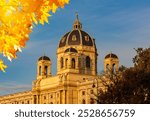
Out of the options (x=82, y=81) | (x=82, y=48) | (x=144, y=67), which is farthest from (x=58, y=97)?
(x=144, y=67)

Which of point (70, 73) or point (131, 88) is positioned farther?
point (70, 73)

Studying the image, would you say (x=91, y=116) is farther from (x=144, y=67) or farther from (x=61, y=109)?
(x=144, y=67)

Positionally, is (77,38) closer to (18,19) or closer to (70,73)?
(70,73)

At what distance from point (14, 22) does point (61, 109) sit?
343cm

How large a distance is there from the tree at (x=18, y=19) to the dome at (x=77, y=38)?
331 ft

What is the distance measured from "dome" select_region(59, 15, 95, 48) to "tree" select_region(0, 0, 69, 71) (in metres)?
101

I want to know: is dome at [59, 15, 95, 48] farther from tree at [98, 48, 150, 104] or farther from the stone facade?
tree at [98, 48, 150, 104]

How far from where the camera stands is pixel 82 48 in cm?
10900

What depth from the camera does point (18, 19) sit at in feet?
21.4

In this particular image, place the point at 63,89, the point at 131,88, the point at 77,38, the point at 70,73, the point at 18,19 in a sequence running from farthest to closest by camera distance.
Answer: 1. the point at 77,38
2. the point at 70,73
3. the point at 63,89
4. the point at 131,88
5. the point at 18,19

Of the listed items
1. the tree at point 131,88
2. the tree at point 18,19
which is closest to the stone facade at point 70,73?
the tree at point 131,88

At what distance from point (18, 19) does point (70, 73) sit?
93667 mm

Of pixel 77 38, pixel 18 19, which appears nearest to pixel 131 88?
pixel 18 19

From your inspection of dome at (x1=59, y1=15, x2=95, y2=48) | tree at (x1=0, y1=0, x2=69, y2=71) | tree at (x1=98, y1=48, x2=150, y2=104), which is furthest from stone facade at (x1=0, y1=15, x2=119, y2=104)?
tree at (x1=0, y1=0, x2=69, y2=71)
